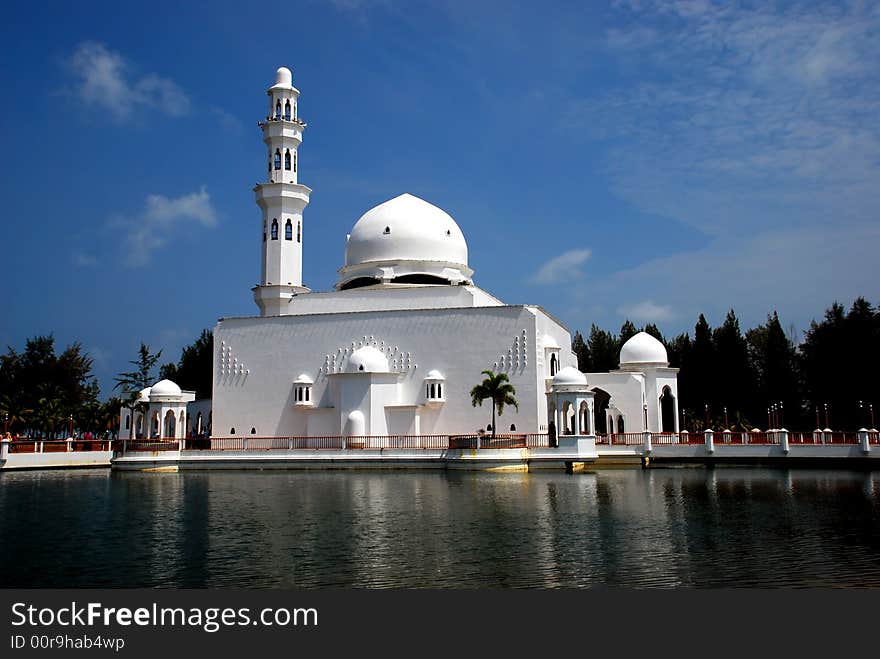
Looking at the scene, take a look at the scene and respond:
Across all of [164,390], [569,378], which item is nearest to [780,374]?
[569,378]

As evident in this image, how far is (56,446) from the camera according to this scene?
37.1 meters

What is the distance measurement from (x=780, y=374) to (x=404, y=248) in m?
21.6

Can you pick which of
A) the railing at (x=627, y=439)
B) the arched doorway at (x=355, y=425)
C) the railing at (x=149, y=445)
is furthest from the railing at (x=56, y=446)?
the railing at (x=627, y=439)

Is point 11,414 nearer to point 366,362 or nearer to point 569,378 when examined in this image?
point 366,362

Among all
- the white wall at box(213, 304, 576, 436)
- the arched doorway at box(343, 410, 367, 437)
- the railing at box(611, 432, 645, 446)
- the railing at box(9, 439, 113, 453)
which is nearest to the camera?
the railing at box(611, 432, 645, 446)

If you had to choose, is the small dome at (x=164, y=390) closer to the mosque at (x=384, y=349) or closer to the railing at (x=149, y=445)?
the mosque at (x=384, y=349)

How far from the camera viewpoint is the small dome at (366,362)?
36.1m

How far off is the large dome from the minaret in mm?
2979


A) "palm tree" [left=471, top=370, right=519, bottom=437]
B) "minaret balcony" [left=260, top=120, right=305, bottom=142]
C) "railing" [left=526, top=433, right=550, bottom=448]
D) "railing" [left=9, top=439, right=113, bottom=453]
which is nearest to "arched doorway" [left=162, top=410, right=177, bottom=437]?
"railing" [left=9, top=439, right=113, bottom=453]

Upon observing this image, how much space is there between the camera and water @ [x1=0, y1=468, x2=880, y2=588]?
1140cm

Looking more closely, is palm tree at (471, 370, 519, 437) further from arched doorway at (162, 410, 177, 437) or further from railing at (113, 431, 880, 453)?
arched doorway at (162, 410, 177, 437)

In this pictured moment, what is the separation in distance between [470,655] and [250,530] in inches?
352

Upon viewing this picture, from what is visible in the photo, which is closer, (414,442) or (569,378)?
(569,378)

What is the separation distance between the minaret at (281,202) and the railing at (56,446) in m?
9.57
